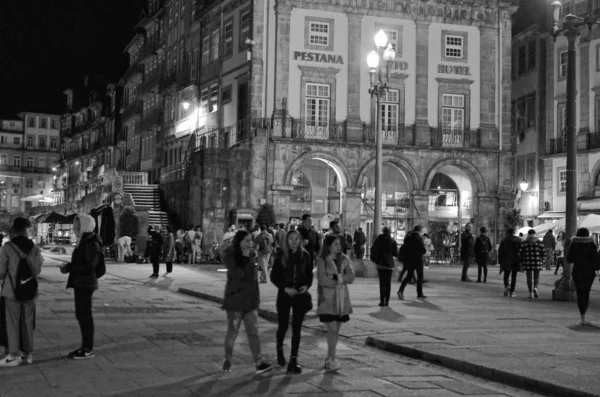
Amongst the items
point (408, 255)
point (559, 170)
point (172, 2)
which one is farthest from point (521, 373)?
point (172, 2)

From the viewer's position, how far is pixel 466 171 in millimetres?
42312

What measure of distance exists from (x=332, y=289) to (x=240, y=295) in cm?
112

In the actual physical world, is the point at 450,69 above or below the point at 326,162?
above

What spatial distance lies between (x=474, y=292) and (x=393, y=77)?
20384 mm

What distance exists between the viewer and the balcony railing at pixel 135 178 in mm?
51656

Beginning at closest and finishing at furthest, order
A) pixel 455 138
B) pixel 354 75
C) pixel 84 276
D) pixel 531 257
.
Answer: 1. pixel 84 276
2. pixel 531 257
3. pixel 354 75
4. pixel 455 138

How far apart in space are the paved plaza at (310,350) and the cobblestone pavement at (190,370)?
0.05ft

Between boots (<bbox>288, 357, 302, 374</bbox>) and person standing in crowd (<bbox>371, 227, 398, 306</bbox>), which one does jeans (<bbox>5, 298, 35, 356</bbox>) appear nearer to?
boots (<bbox>288, 357, 302, 374</bbox>)

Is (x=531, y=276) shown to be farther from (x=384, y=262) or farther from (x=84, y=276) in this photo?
(x=84, y=276)

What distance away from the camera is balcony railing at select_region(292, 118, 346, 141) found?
39.5 m

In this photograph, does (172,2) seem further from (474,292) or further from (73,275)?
(73,275)

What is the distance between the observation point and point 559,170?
4534 cm

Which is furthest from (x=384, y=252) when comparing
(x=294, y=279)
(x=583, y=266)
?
(x=294, y=279)

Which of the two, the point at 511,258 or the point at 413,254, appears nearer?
the point at 413,254
